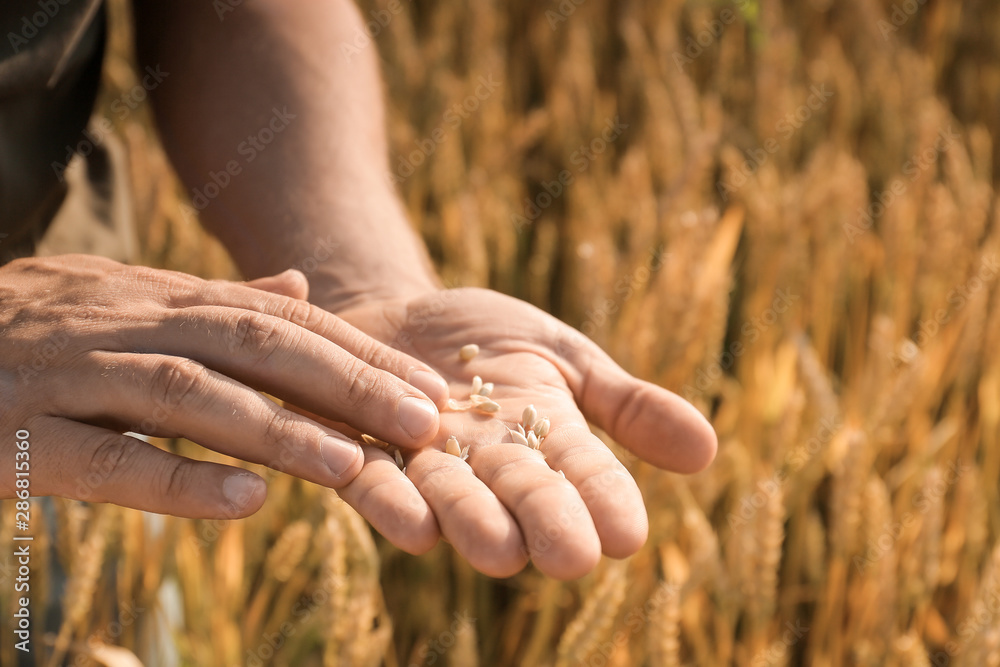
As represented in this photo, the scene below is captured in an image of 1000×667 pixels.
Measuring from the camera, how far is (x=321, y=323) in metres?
0.65

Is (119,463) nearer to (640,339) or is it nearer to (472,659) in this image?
(472,659)

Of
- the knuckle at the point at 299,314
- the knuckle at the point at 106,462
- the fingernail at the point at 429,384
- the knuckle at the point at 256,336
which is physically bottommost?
the knuckle at the point at 106,462

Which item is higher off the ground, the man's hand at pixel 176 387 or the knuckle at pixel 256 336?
the knuckle at pixel 256 336

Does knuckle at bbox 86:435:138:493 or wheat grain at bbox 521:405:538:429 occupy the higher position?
wheat grain at bbox 521:405:538:429

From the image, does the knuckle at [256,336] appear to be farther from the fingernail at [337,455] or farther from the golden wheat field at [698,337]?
the golden wheat field at [698,337]

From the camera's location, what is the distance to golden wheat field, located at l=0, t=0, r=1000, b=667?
0.83 m

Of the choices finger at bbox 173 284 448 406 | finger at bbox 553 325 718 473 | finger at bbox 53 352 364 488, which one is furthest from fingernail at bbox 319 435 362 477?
finger at bbox 553 325 718 473

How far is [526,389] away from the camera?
0.72 m

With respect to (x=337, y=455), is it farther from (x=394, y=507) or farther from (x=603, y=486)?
(x=603, y=486)

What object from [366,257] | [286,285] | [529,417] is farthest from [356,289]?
[529,417]

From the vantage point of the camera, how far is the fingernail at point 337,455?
55 cm

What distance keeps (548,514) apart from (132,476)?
0.92ft

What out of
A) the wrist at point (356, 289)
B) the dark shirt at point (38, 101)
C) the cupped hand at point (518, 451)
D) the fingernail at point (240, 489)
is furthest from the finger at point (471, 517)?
the dark shirt at point (38, 101)

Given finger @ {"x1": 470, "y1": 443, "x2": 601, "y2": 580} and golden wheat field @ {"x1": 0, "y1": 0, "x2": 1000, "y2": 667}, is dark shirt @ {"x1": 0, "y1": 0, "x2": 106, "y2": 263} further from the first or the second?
finger @ {"x1": 470, "y1": 443, "x2": 601, "y2": 580}
